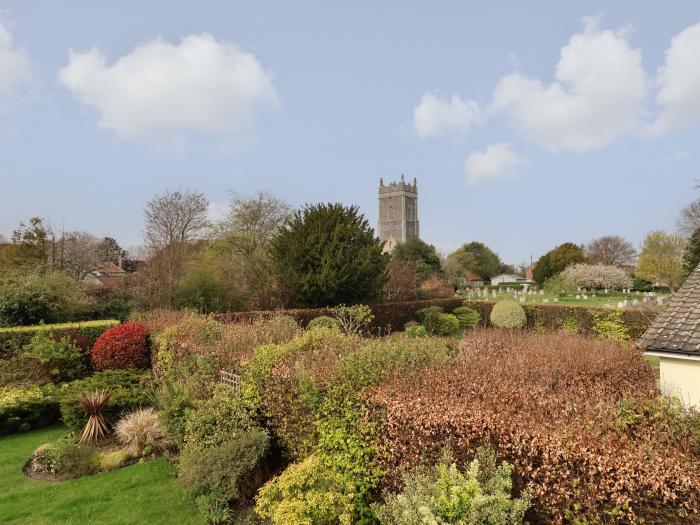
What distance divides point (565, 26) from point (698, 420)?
6.25m

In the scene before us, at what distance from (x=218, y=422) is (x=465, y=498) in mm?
4017

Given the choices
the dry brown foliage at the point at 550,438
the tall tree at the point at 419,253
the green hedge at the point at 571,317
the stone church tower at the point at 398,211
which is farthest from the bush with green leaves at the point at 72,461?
the stone church tower at the point at 398,211

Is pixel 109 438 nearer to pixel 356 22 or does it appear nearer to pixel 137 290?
pixel 356 22

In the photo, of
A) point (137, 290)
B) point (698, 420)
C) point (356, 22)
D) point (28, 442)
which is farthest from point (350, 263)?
point (698, 420)

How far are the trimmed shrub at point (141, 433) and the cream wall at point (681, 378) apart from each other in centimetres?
822

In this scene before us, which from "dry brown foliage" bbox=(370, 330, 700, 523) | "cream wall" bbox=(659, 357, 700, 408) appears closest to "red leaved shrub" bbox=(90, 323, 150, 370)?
"dry brown foliage" bbox=(370, 330, 700, 523)

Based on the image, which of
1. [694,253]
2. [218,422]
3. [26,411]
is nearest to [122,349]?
[26,411]

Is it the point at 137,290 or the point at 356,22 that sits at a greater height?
the point at 356,22

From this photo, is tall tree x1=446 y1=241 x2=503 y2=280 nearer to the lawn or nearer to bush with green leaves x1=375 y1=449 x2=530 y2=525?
the lawn

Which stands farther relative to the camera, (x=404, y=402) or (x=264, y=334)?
(x=264, y=334)

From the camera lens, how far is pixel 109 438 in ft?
28.1

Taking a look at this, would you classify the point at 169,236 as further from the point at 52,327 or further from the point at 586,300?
the point at 586,300

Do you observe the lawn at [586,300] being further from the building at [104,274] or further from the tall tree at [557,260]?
the building at [104,274]

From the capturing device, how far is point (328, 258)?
20297 mm
